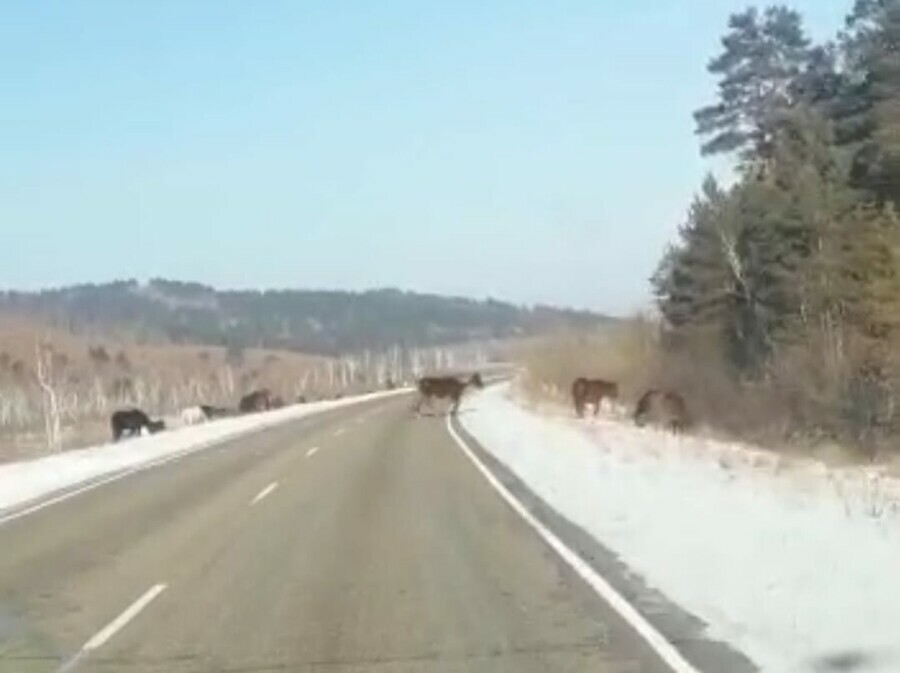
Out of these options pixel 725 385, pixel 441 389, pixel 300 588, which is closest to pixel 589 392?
pixel 725 385

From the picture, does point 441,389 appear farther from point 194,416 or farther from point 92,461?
point 92,461

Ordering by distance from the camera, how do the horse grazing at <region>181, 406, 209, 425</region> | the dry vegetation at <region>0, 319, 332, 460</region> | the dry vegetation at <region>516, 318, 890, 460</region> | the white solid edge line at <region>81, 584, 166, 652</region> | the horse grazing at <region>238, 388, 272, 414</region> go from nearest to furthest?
the white solid edge line at <region>81, 584, 166, 652</region> → the dry vegetation at <region>516, 318, 890, 460</region> → the horse grazing at <region>181, 406, 209, 425</region> → the horse grazing at <region>238, 388, 272, 414</region> → the dry vegetation at <region>0, 319, 332, 460</region>

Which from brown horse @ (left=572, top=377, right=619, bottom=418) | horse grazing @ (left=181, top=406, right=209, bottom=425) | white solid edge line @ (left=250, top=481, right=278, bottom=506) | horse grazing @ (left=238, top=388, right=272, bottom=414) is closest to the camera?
white solid edge line @ (left=250, top=481, right=278, bottom=506)

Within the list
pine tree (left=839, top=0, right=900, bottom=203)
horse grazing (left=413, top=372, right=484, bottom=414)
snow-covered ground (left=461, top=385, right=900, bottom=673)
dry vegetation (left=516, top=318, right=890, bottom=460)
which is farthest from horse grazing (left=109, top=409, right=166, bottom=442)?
snow-covered ground (left=461, top=385, right=900, bottom=673)

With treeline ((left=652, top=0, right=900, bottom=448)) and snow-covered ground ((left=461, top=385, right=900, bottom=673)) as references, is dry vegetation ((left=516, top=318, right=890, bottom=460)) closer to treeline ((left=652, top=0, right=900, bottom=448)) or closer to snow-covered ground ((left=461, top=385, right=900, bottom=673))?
treeline ((left=652, top=0, right=900, bottom=448))

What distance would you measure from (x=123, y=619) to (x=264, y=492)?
12.9 metres

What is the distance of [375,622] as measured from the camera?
10.9m

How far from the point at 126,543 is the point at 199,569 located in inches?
131

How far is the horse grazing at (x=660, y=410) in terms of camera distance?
45.3m

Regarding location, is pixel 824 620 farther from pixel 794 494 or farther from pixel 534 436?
pixel 534 436

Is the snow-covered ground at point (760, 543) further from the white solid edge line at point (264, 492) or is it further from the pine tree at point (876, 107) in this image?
the pine tree at point (876, 107)

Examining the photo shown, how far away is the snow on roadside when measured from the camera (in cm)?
2820

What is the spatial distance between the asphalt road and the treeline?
17.9 metres

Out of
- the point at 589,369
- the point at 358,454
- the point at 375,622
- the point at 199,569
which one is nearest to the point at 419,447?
the point at 358,454
